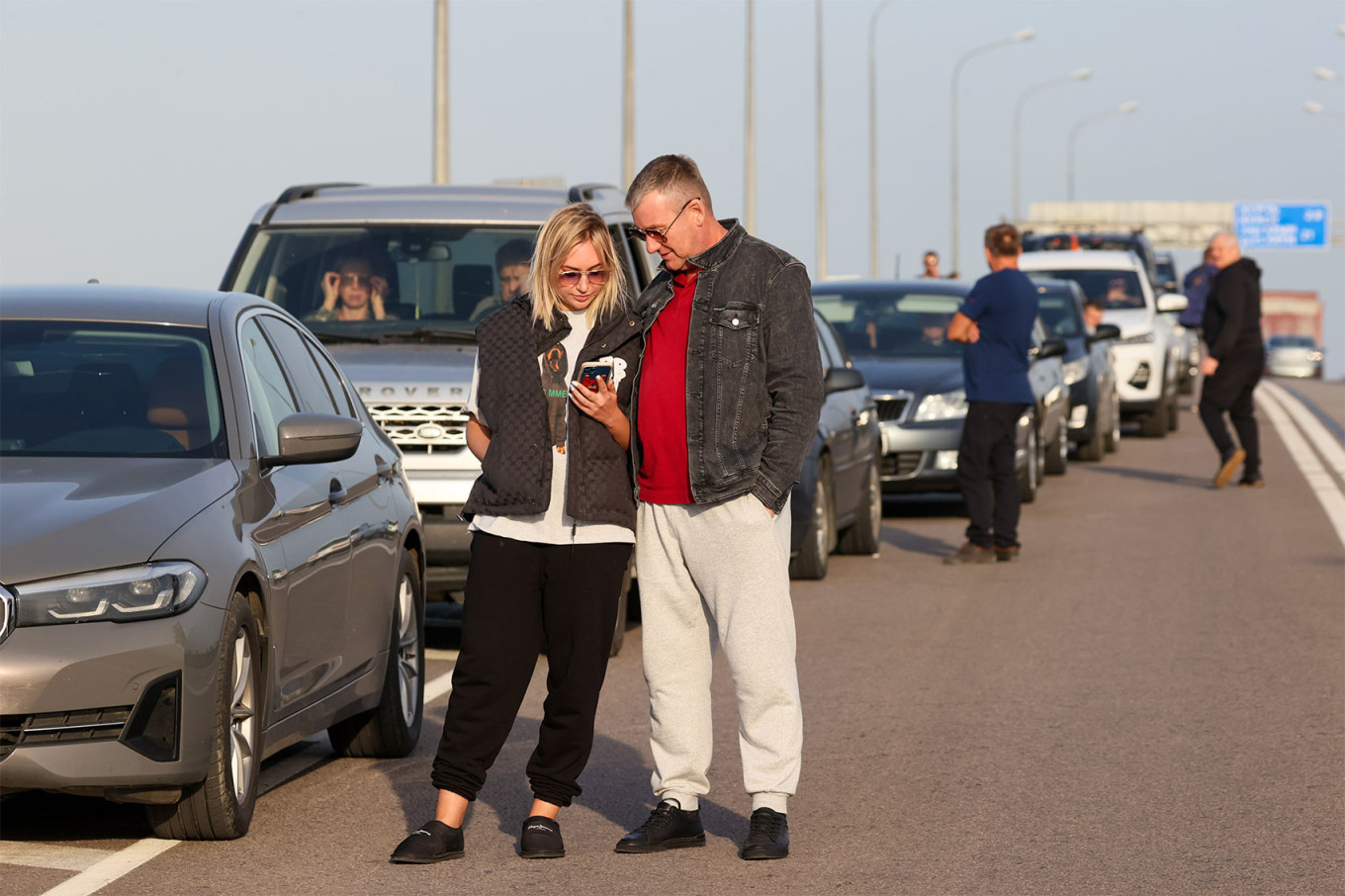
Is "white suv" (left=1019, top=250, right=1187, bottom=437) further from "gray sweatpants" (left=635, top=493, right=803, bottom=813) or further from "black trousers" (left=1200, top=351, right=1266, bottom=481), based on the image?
"gray sweatpants" (left=635, top=493, right=803, bottom=813)

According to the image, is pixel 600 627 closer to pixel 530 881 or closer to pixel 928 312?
pixel 530 881

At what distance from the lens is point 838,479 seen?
13.7m

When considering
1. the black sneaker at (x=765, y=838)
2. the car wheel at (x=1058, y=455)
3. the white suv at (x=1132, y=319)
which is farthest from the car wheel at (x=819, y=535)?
the white suv at (x=1132, y=319)

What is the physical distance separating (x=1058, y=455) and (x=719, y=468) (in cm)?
1605

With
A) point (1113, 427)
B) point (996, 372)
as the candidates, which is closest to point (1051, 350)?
point (996, 372)

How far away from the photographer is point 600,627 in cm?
611

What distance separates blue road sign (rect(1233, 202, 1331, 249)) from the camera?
84.0 metres

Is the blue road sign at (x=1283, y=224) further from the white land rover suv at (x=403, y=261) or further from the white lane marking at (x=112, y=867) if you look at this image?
the white lane marking at (x=112, y=867)

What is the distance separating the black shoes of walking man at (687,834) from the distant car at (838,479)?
232 inches

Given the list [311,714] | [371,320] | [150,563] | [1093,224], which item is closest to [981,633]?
[371,320]

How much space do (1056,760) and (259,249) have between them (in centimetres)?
554

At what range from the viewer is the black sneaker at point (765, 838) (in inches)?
240

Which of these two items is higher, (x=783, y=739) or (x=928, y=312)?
(x=928, y=312)

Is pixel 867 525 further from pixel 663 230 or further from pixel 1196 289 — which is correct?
pixel 1196 289
